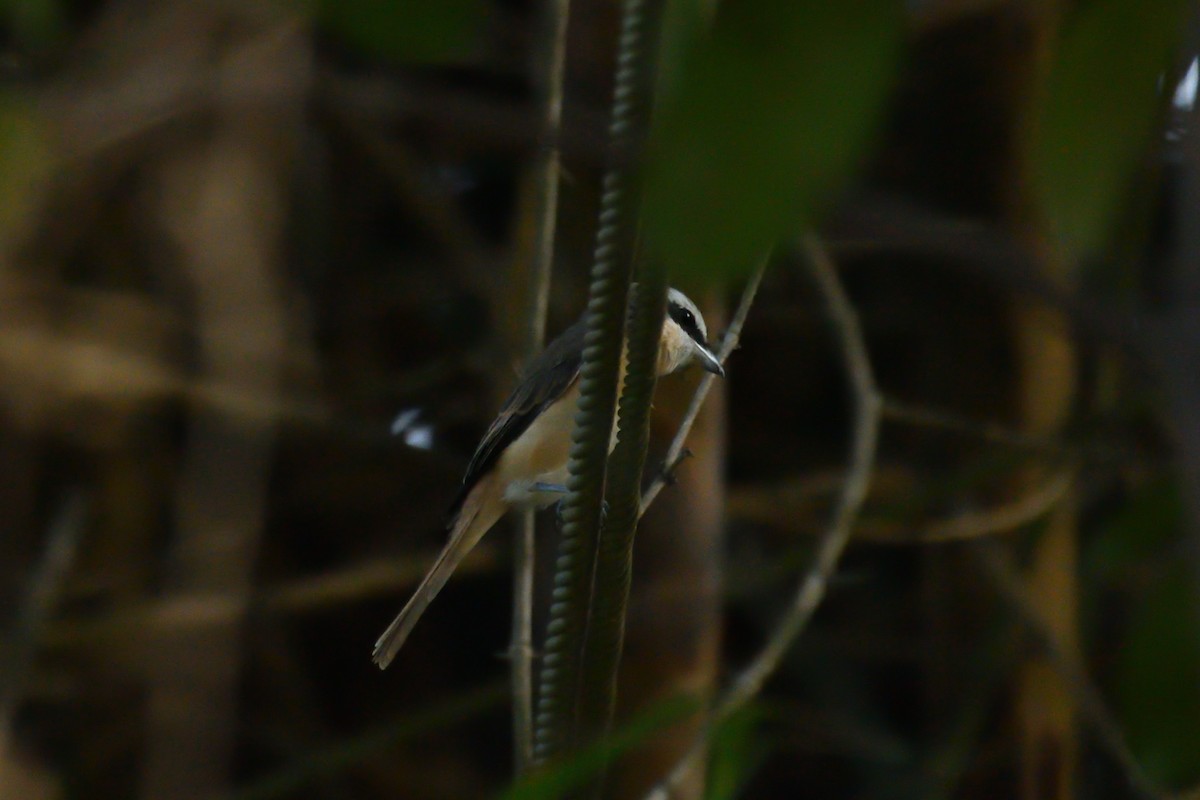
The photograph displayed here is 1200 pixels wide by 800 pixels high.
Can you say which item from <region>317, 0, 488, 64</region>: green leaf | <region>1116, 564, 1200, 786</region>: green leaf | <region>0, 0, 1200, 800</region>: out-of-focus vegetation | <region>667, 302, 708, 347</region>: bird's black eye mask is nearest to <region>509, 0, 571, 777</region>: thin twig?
<region>0, 0, 1200, 800</region>: out-of-focus vegetation

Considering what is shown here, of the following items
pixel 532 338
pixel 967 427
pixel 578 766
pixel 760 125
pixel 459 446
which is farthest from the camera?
pixel 459 446

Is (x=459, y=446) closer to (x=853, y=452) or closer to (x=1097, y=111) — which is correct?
(x=853, y=452)

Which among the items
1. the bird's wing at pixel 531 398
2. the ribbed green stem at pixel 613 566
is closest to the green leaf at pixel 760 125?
the ribbed green stem at pixel 613 566

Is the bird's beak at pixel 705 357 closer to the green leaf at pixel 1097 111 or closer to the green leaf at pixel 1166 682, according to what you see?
the green leaf at pixel 1166 682

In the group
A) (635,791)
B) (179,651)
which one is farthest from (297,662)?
(179,651)

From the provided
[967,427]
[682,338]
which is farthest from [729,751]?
[967,427]
